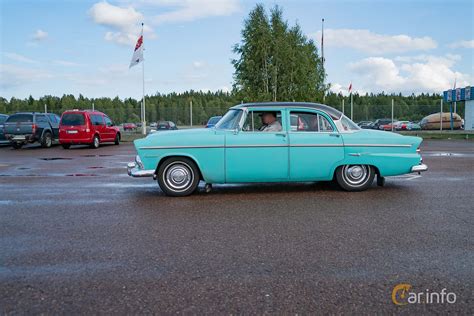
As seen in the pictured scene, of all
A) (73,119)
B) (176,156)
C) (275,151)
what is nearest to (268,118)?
(275,151)

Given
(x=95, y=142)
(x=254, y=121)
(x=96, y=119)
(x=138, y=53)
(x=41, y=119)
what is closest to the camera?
(x=254, y=121)

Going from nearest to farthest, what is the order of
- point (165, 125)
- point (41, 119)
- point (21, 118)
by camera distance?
point (21, 118), point (41, 119), point (165, 125)

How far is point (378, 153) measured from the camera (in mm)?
8250

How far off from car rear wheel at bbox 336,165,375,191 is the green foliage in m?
25.1

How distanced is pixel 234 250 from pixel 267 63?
3032 cm

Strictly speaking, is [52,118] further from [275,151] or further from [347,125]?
[347,125]

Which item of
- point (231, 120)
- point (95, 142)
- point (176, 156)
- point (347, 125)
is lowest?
point (95, 142)

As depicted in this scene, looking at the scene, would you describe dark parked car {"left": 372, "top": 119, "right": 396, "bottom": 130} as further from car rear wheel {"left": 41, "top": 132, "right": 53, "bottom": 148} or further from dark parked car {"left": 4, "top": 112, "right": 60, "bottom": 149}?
dark parked car {"left": 4, "top": 112, "right": 60, "bottom": 149}

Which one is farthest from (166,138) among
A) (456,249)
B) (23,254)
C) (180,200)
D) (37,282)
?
(456,249)

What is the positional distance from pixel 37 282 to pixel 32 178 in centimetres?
757

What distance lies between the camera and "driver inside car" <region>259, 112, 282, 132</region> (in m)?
8.16

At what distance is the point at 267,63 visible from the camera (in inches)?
1331

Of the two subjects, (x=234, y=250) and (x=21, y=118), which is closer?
(x=234, y=250)

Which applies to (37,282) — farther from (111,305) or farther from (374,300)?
(374,300)
